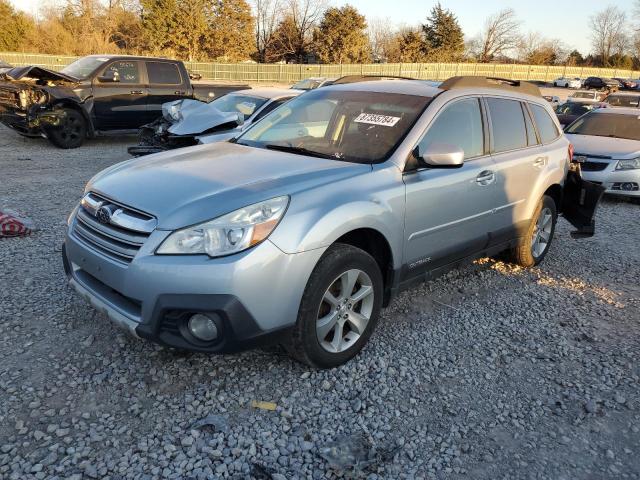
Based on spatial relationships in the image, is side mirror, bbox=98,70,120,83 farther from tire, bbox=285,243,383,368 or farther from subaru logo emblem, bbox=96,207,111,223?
tire, bbox=285,243,383,368

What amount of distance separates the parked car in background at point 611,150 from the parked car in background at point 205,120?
5200mm

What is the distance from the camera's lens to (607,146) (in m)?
9.17

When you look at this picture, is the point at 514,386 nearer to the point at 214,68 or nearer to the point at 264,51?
the point at 214,68

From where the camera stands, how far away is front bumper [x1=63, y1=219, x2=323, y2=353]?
2.66 m

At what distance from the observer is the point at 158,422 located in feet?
9.07

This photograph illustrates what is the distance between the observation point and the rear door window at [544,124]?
5.08 meters

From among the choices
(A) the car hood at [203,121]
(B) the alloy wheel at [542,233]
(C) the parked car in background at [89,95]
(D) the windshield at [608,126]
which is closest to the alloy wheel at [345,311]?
(B) the alloy wheel at [542,233]

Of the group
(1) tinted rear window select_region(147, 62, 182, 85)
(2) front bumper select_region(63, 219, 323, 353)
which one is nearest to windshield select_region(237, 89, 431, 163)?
(2) front bumper select_region(63, 219, 323, 353)

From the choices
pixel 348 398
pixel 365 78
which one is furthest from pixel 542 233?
pixel 348 398

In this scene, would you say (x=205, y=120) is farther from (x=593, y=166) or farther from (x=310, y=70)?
(x=310, y=70)

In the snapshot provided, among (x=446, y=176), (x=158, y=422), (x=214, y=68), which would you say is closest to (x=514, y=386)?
(x=446, y=176)

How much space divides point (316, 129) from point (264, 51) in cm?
6795

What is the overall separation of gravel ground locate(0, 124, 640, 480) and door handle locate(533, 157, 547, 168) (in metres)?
1.25

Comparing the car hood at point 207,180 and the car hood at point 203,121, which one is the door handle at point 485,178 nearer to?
the car hood at point 207,180
